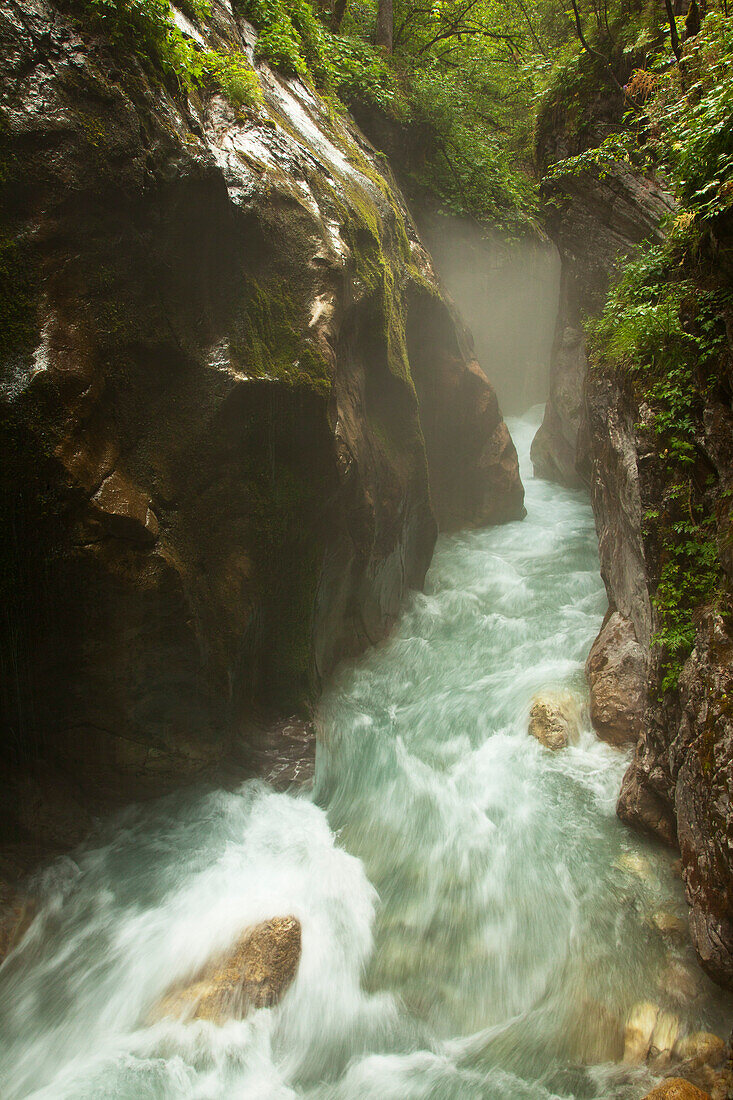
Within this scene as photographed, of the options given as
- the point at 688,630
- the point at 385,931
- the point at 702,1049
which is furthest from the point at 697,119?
the point at 385,931

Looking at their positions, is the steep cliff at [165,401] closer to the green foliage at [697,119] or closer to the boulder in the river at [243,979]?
the boulder in the river at [243,979]

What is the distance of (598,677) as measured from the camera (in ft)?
21.9

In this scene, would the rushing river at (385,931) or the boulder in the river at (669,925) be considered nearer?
the rushing river at (385,931)

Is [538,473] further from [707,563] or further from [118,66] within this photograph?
[118,66]

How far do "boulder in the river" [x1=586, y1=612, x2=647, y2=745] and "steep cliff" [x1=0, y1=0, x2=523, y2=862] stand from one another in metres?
3.17

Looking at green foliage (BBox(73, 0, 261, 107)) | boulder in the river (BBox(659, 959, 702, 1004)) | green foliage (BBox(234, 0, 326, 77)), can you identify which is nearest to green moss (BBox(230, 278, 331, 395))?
green foliage (BBox(73, 0, 261, 107))

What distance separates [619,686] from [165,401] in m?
5.30

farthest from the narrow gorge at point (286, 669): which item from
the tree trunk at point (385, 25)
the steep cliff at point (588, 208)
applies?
the tree trunk at point (385, 25)

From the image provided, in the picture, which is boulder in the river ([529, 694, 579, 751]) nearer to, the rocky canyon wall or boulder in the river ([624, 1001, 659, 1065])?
the rocky canyon wall

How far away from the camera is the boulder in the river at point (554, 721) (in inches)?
255

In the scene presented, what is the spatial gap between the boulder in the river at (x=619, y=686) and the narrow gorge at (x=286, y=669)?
1.2 inches

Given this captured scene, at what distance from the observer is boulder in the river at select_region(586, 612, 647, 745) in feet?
20.3

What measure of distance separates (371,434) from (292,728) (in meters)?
3.91

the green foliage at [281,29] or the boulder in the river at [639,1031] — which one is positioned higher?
the green foliage at [281,29]
